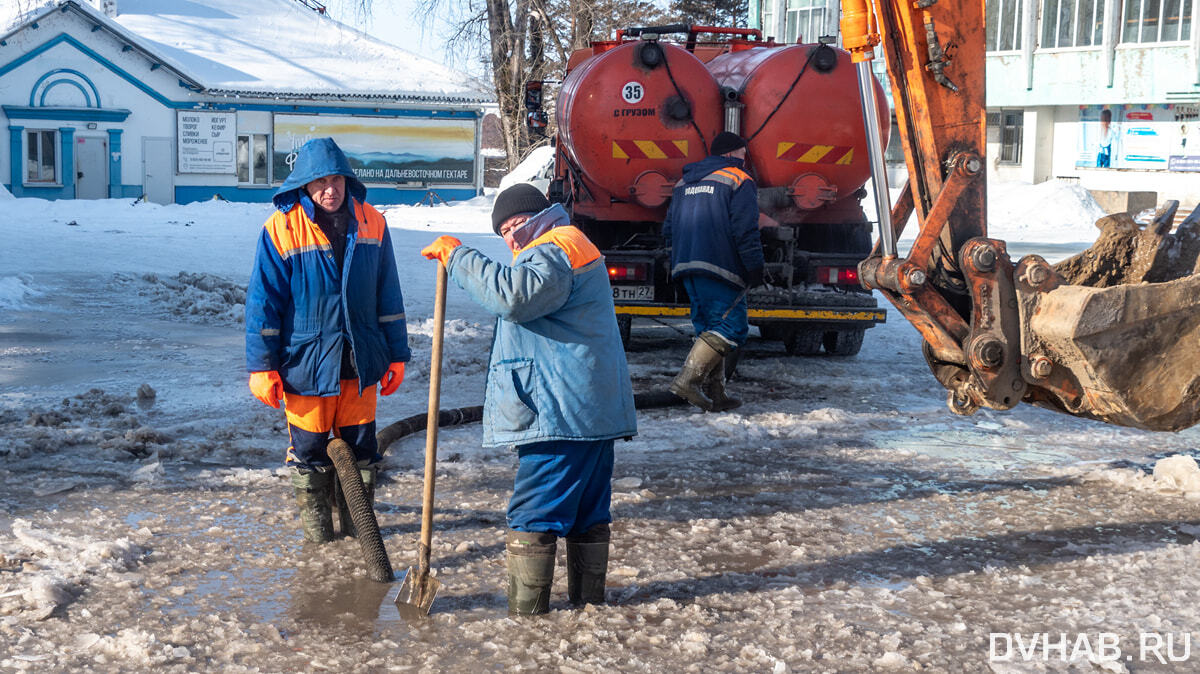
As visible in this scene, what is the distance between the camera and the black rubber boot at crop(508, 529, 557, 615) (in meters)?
4.09

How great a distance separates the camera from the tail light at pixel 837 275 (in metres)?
9.08

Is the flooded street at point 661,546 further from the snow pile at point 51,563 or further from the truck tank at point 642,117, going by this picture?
the truck tank at point 642,117

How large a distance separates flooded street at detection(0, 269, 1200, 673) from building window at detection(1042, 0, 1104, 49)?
3027cm

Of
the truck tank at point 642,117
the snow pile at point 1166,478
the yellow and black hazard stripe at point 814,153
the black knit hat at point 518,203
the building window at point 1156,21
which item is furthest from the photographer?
the building window at point 1156,21

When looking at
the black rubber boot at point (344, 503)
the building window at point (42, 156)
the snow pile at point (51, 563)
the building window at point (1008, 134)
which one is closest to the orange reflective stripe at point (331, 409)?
the black rubber boot at point (344, 503)

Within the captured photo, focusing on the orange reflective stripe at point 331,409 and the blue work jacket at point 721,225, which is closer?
the orange reflective stripe at point 331,409

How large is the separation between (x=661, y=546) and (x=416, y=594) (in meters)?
1.18

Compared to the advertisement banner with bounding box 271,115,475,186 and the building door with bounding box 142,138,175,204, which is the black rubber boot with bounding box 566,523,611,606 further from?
the building door with bounding box 142,138,175,204

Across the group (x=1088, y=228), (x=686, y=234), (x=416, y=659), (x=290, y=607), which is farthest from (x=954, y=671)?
(x=1088, y=228)

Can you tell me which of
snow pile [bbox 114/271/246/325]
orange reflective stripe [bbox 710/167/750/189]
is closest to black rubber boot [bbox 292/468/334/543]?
orange reflective stripe [bbox 710/167/750/189]

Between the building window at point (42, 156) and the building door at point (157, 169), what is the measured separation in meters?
2.15

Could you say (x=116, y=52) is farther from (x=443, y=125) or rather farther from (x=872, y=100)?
(x=872, y=100)

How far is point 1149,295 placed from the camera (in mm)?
4715

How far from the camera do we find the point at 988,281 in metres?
5.08
